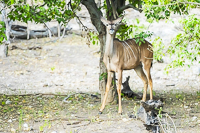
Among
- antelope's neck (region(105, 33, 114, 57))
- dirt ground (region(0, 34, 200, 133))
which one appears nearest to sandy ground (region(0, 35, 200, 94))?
dirt ground (region(0, 34, 200, 133))

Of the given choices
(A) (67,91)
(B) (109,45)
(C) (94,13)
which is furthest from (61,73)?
(B) (109,45)

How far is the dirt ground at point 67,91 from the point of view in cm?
586

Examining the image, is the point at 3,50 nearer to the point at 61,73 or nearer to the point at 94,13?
the point at 61,73

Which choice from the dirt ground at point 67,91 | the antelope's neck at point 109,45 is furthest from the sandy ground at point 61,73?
the antelope's neck at point 109,45

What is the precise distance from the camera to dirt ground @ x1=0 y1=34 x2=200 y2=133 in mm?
5855

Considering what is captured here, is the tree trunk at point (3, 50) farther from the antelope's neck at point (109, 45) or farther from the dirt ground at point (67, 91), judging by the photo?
the antelope's neck at point (109, 45)

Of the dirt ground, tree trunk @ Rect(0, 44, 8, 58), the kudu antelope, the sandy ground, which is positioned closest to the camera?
the dirt ground

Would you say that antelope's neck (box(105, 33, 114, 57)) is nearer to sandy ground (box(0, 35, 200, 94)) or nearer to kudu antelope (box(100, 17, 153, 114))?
kudu antelope (box(100, 17, 153, 114))

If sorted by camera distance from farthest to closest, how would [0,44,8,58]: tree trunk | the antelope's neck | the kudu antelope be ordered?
[0,44,8,58]: tree trunk < the kudu antelope < the antelope's neck

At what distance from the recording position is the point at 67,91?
970 cm

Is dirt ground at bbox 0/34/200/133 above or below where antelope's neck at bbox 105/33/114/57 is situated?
below

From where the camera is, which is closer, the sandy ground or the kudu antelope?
the kudu antelope

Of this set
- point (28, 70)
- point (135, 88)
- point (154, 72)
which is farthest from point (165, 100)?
point (28, 70)

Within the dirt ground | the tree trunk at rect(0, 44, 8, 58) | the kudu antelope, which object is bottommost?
the dirt ground
